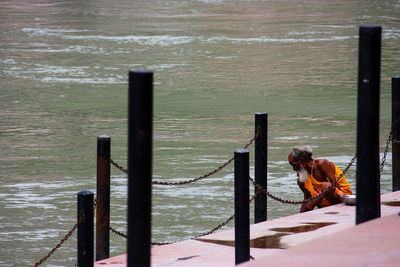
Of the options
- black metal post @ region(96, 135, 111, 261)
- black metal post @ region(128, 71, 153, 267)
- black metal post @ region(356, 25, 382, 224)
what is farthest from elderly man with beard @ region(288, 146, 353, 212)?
black metal post @ region(128, 71, 153, 267)

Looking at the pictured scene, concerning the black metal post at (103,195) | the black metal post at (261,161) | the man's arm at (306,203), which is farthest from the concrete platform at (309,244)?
the black metal post at (261,161)

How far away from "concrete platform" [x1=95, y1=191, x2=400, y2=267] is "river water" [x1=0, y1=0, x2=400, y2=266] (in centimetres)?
140

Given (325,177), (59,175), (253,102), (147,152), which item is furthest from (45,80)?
(147,152)

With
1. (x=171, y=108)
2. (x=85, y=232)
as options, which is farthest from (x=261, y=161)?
(x=171, y=108)

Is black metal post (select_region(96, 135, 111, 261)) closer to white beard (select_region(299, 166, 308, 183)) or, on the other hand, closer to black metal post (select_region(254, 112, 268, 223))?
black metal post (select_region(254, 112, 268, 223))

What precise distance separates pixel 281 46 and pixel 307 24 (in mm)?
10566

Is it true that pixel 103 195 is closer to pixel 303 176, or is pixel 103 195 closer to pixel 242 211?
pixel 242 211

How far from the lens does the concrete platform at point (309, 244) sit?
3266 mm

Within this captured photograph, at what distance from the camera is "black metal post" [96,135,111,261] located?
7.03 meters

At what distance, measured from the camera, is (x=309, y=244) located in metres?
3.45

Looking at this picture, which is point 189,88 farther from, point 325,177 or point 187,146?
point 325,177

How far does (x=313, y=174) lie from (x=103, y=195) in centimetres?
209

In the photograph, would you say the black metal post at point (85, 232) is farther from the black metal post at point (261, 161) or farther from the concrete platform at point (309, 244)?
the black metal post at point (261, 161)

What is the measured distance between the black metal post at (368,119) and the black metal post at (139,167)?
3.84ft
